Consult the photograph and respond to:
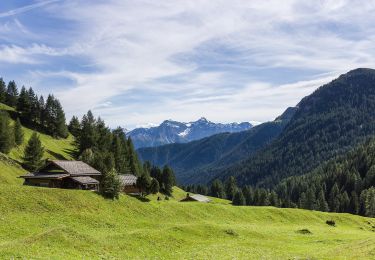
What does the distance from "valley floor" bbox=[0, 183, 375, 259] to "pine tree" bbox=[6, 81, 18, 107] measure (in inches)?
4595

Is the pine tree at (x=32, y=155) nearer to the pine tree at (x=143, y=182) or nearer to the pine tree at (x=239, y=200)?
the pine tree at (x=143, y=182)

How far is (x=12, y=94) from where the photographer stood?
179m

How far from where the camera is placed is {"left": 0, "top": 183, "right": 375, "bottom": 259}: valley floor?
4059 cm

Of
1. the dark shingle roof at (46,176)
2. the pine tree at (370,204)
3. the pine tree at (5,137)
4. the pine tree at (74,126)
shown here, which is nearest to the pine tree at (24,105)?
the pine tree at (74,126)

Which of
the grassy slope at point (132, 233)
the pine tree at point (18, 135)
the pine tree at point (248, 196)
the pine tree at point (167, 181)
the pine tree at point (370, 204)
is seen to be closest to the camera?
the grassy slope at point (132, 233)

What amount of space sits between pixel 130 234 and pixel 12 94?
148846 mm

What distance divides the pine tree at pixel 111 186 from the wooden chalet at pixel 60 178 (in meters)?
13.3

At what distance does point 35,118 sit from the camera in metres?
165

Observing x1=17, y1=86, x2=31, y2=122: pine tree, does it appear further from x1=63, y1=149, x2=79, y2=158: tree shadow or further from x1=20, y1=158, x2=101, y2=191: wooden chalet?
x1=20, y1=158, x2=101, y2=191: wooden chalet

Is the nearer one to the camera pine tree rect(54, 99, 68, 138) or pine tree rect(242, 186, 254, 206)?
pine tree rect(54, 99, 68, 138)

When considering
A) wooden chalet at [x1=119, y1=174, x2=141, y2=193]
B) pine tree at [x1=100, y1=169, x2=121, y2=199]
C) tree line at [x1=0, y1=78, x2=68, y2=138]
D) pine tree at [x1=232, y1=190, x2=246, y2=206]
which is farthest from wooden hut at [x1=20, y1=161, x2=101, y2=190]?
pine tree at [x1=232, y1=190, x2=246, y2=206]

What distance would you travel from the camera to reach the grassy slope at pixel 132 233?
41.0m

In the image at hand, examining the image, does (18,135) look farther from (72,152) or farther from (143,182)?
(143,182)

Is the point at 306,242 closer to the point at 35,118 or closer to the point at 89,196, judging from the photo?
the point at 89,196
